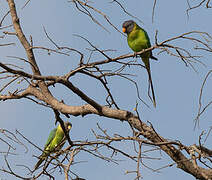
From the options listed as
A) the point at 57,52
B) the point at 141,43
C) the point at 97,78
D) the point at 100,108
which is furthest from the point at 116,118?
the point at 141,43

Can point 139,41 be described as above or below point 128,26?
below

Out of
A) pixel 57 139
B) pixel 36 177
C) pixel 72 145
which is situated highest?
pixel 57 139

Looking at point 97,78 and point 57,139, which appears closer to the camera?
point 97,78

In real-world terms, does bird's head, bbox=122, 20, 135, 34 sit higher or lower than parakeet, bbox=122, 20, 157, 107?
higher

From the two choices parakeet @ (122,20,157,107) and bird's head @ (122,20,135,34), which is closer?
parakeet @ (122,20,157,107)

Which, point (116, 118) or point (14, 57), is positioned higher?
point (14, 57)

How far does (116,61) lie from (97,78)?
0.86ft

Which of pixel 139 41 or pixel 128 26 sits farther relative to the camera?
pixel 128 26

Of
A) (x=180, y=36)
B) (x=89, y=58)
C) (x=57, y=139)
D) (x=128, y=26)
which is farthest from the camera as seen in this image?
(x=57, y=139)

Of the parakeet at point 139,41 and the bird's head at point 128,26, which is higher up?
the bird's head at point 128,26

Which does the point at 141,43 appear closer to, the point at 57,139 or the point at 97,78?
the point at 97,78

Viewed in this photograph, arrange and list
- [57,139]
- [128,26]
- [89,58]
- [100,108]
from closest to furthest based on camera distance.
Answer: [89,58]
[100,108]
[128,26]
[57,139]

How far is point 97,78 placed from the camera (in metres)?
3.14

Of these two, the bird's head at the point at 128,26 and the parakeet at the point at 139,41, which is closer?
the parakeet at the point at 139,41
